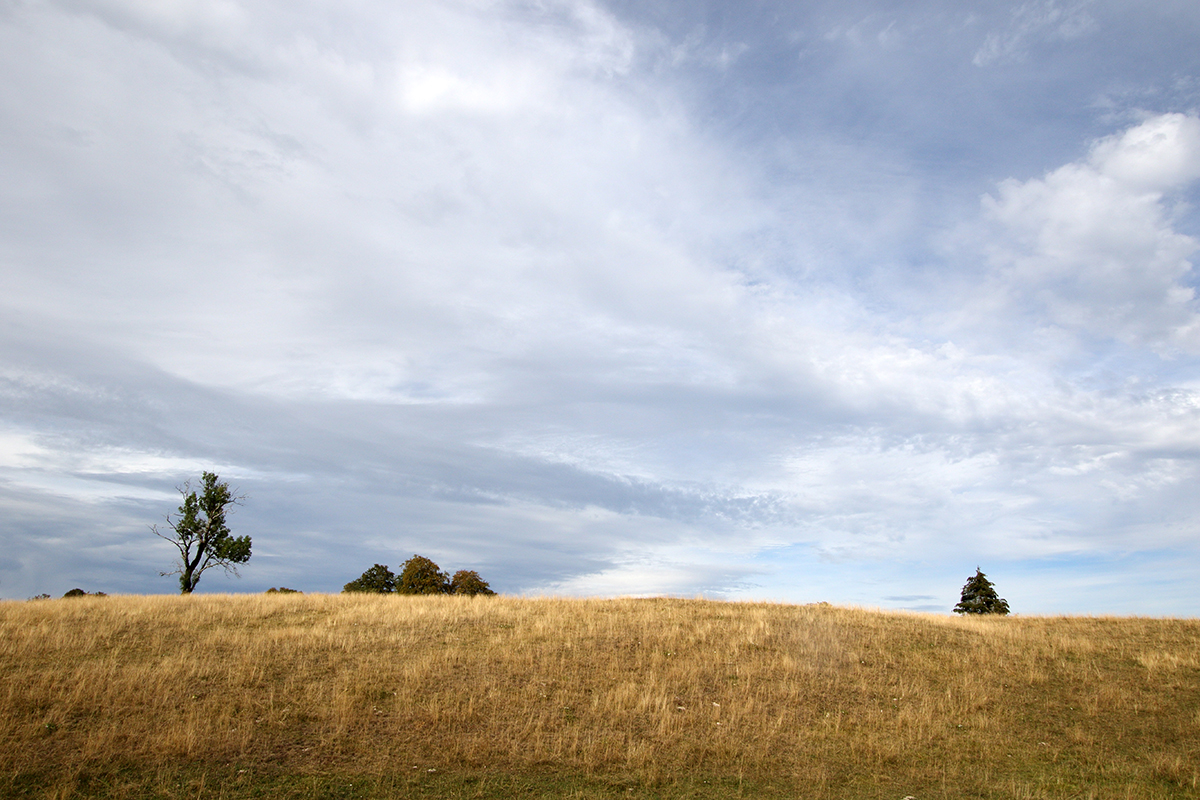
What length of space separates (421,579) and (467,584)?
267cm

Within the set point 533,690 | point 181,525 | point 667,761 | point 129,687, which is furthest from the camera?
point 181,525

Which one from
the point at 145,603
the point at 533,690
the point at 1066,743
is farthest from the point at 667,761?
the point at 145,603

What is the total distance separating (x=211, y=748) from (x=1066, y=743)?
808 inches

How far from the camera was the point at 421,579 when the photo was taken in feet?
129

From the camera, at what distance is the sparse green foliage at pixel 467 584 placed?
39.2m

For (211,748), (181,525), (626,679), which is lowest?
(211,748)

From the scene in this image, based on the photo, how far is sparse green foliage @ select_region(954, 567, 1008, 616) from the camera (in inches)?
1641

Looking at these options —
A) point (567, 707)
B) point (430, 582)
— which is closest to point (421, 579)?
point (430, 582)

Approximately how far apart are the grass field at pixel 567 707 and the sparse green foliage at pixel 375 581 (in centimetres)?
1572

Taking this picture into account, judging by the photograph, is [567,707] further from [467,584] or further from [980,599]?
[980,599]

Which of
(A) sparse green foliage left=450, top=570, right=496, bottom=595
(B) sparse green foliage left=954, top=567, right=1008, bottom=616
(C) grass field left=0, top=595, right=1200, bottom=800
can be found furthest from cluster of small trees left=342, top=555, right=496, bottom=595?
(B) sparse green foliage left=954, top=567, right=1008, bottom=616

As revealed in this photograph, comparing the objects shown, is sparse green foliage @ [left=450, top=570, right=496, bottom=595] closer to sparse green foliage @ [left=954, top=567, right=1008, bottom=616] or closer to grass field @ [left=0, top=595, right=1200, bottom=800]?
grass field @ [left=0, top=595, right=1200, bottom=800]

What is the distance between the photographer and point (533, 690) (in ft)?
60.3

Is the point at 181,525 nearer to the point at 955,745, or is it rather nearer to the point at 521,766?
the point at 521,766
